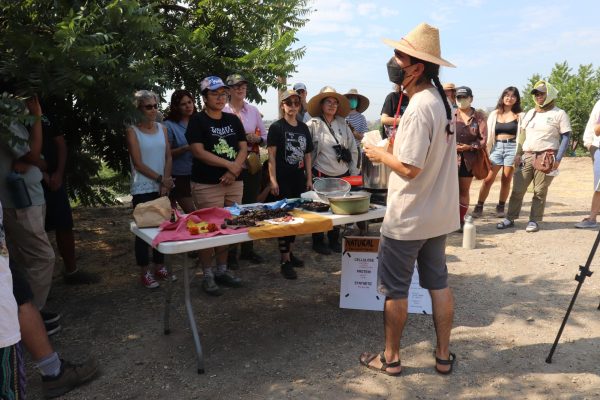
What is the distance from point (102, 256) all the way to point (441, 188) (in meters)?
4.22

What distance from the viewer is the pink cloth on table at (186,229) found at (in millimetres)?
2857

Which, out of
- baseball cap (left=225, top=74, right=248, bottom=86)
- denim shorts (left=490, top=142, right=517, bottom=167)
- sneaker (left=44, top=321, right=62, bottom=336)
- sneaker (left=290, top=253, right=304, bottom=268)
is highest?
baseball cap (left=225, top=74, right=248, bottom=86)

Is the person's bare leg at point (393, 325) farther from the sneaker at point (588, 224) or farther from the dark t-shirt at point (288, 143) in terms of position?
the sneaker at point (588, 224)

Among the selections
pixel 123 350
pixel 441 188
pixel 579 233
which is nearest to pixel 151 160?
pixel 123 350

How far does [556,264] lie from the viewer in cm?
500

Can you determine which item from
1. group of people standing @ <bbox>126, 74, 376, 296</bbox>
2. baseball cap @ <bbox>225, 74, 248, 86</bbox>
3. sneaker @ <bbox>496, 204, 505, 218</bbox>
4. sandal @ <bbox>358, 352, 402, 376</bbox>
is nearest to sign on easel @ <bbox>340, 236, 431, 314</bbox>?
sandal @ <bbox>358, 352, 402, 376</bbox>

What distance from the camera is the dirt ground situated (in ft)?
9.16

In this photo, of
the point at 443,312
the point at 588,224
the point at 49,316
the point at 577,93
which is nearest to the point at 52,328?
the point at 49,316

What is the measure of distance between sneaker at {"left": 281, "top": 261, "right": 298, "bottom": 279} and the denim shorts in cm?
393

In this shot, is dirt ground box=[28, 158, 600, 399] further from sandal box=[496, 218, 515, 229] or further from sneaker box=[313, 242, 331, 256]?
sandal box=[496, 218, 515, 229]

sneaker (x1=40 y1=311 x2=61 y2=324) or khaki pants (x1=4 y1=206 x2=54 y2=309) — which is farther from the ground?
khaki pants (x1=4 y1=206 x2=54 y2=309)

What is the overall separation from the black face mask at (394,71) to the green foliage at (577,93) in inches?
591

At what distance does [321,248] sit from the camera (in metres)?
5.47

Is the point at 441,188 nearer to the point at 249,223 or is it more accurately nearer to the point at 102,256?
the point at 249,223
